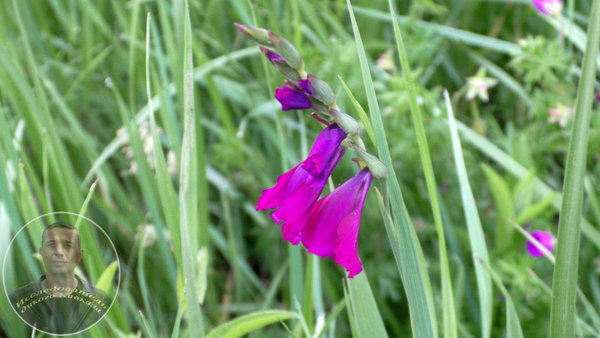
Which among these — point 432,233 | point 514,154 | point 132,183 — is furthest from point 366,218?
point 132,183

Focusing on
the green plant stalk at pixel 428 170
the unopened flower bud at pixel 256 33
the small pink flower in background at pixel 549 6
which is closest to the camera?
the unopened flower bud at pixel 256 33

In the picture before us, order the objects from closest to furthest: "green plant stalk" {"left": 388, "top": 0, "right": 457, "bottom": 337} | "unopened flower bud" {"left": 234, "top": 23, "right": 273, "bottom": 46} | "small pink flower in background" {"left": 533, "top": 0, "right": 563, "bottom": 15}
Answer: "unopened flower bud" {"left": 234, "top": 23, "right": 273, "bottom": 46} < "green plant stalk" {"left": 388, "top": 0, "right": 457, "bottom": 337} < "small pink flower in background" {"left": 533, "top": 0, "right": 563, "bottom": 15}

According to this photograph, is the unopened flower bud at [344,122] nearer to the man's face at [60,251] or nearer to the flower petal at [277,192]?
the flower petal at [277,192]

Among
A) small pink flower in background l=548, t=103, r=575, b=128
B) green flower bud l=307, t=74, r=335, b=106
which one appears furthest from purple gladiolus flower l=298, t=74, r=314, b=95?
small pink flower in background l=548, t=103, r=575, b=128

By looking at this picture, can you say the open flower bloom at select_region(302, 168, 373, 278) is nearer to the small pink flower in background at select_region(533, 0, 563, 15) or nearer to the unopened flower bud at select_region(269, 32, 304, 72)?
the unopened flower bud at select_region(269, 32, 304, 72)

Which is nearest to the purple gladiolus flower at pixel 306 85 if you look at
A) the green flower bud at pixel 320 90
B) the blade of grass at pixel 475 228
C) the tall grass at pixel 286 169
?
the green flower bud at pixel 320 90

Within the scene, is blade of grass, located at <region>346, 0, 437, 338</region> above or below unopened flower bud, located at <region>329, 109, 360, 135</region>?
below

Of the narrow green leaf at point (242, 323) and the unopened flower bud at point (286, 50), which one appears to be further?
the narrow green leaf at point (242, 323)

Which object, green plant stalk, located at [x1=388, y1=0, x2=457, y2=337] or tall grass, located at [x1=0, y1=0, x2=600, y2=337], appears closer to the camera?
green plant stalk, located at [x1=388, y1=0, x2=457, y2=337]
